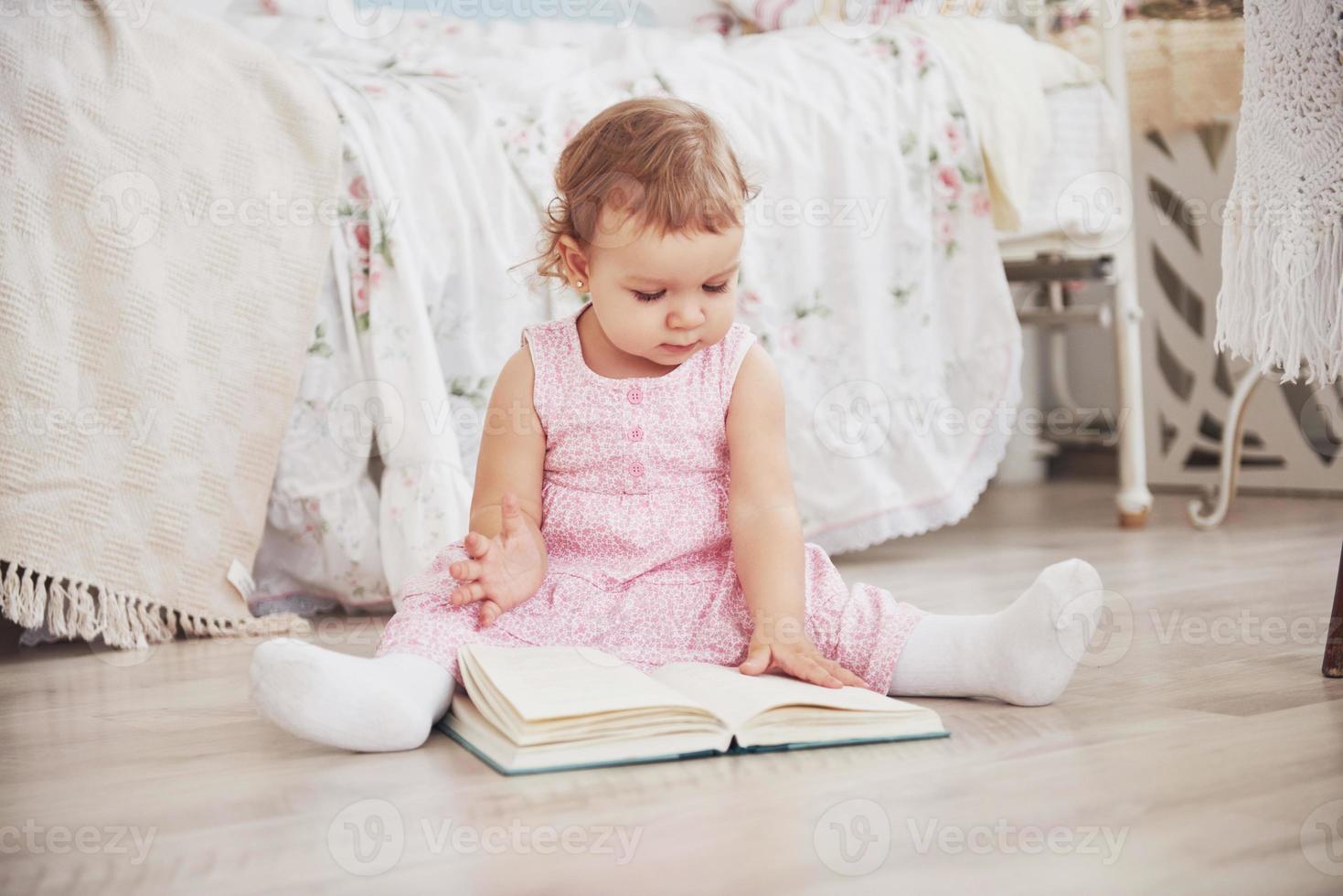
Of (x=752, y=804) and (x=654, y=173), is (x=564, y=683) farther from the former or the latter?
(x=654, y=173)

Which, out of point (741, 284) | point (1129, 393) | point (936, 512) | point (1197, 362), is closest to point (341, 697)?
point (741, 284)

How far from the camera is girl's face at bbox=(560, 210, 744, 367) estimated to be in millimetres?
981

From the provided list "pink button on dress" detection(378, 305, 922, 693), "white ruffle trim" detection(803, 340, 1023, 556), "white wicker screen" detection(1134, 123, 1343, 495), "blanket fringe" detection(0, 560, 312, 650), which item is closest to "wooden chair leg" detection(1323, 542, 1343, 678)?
"pink button on dress" detection(378, 305, 922, 693)

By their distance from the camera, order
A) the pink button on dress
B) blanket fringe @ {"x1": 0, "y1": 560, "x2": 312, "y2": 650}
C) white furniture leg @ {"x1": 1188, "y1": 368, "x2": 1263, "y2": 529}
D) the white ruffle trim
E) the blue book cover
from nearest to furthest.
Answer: the blue book cover → the pink button on dress → blanket fringe @ {"x1": 0, "y1": 560, "x2": 312, "y2": 650} → the white ruffle trim → white furniture leg @ {"x1": 1188, "y1": 368, "x2": 1263, "y2": 529}

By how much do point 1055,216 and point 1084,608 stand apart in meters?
1.12

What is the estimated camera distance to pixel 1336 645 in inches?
38.8

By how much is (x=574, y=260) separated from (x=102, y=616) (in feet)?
1.94

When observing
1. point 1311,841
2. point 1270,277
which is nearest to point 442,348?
point 1270,277

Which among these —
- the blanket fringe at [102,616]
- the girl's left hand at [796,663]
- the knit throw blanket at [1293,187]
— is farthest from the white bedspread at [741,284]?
the knit throw blanket at [1293,187]

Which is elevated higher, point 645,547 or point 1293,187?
point 1293,187

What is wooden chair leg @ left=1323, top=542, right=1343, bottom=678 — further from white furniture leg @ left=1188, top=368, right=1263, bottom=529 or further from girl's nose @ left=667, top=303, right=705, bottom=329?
white furniture leg @ left=1188, top=368, right=1263, bottom=529

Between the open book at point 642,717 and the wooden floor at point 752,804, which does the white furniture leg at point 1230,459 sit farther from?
the open book at point 642,717

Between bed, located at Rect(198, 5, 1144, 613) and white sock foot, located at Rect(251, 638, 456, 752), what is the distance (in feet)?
1.81

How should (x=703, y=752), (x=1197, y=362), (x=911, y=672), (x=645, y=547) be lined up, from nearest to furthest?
(x=703, y=752)
(x=911, y=672)
(x=645, y=547)
(x=1197, y=362)
